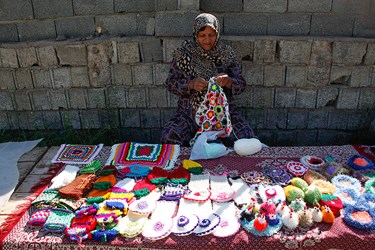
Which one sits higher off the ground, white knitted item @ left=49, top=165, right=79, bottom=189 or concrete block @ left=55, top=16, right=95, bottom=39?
concrete block @ left=55, top=16, right=95, bottom=39

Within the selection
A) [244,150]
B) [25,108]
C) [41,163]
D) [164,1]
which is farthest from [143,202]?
[25,108]

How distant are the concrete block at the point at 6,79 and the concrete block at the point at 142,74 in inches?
56.2

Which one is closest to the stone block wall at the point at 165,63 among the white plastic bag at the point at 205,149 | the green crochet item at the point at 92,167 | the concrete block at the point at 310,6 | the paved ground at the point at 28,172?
the concrete block at the point at 310,6

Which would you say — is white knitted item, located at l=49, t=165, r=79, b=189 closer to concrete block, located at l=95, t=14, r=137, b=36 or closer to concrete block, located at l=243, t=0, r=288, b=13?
concrete block, located at l=95, t=14, r=137, b=36

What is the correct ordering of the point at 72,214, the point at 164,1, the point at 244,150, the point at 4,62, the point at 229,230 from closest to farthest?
the point at 229,230, the point at 72,214, the point at 244,150, the point at 164,1, the point at 4,62

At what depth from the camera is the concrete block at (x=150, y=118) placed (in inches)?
163

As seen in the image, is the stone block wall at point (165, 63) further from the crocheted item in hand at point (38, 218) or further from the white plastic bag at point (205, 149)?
the crocheted item in hand at point (38, 218)

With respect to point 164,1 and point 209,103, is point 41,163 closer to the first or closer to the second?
point 209,103

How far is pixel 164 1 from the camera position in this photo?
361cm

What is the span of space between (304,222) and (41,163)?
7.65ft

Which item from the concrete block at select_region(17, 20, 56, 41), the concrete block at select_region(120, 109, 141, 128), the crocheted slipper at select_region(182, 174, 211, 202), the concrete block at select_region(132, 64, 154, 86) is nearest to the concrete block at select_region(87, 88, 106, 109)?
the concrete block at select_region(120, 109, 141, 128)

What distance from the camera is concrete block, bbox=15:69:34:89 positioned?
13.4 ft

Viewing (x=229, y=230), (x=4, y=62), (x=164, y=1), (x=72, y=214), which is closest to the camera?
(x=229, y=230)

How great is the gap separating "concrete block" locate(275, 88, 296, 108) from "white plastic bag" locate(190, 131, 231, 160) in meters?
1.07
